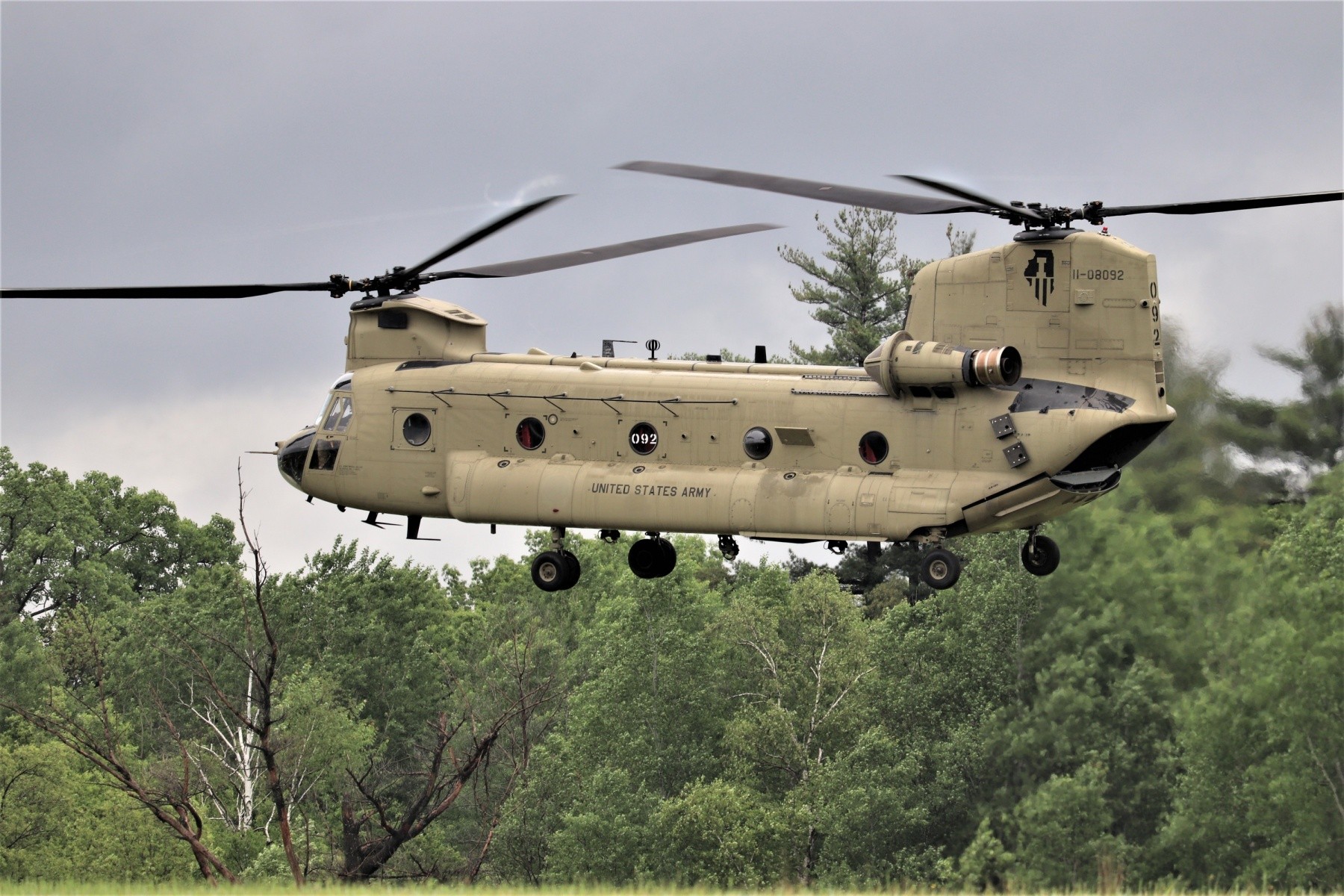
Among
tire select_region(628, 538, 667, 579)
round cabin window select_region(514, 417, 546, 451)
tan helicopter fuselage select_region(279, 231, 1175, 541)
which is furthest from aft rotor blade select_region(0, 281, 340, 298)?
tire select_region(628, 538, 667, 579)

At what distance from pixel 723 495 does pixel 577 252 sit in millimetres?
6037

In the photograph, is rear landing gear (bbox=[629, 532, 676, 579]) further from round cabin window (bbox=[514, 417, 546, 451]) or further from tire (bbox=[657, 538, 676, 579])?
round cabin window (bbox=[514, 417, 546, 451])

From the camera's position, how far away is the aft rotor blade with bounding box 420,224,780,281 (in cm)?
3450

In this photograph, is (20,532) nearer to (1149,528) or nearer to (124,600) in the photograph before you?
(124,600)

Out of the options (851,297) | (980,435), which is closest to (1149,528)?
(980,435)

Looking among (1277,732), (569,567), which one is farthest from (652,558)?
(1277,732)

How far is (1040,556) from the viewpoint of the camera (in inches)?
1288

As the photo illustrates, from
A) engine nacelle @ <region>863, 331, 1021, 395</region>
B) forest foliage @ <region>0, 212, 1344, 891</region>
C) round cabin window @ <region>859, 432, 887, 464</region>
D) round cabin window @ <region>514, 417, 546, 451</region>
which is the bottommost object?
forest foliage @ <region>0, 212, 1344, 891</region>

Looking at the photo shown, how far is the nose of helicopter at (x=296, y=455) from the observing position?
37438 millimetres

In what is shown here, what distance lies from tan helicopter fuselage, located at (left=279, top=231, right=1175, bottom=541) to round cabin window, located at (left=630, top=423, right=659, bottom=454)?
0.09 ft

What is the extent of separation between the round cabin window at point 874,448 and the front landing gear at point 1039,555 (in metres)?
2.73

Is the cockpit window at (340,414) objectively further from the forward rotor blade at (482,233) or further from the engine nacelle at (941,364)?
the engine nacelle at (941,364)

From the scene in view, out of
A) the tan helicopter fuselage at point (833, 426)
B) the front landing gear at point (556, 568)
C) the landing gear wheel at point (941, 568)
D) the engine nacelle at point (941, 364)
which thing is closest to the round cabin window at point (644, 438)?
the tan helicopter fuselage at point (833, 426)

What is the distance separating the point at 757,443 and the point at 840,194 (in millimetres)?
4358
